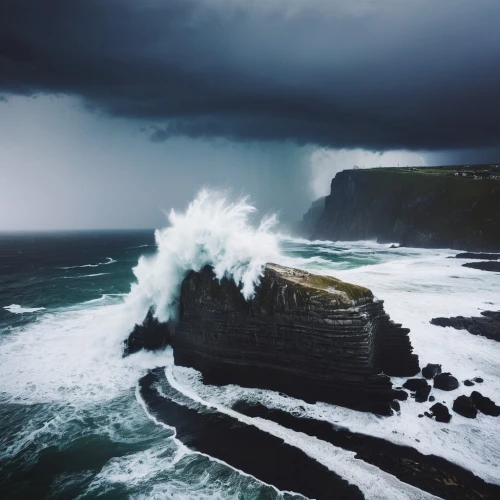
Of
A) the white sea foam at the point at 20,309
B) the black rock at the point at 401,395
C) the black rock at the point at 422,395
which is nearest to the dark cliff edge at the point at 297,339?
the black rock at the point at 401,395

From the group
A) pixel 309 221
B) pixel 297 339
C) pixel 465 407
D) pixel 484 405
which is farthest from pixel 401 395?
pixel 309 221

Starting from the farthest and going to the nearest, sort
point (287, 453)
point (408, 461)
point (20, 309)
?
point (20, 309), point (287, 453), point (408, 461)

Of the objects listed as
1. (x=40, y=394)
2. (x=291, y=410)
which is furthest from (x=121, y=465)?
(x=40, y=394)

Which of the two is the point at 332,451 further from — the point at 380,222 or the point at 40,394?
the point at 380,222

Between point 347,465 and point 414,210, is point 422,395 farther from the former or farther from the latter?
point 414,210

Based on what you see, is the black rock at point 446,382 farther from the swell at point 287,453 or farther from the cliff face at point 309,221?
the cliff face at point 309,221

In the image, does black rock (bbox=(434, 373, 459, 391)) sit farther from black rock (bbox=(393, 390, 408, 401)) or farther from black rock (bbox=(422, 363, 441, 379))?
black rock (bbox=(393, 390, 408, 401))

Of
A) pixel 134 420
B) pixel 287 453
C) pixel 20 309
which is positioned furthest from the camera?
pixel 20 309
